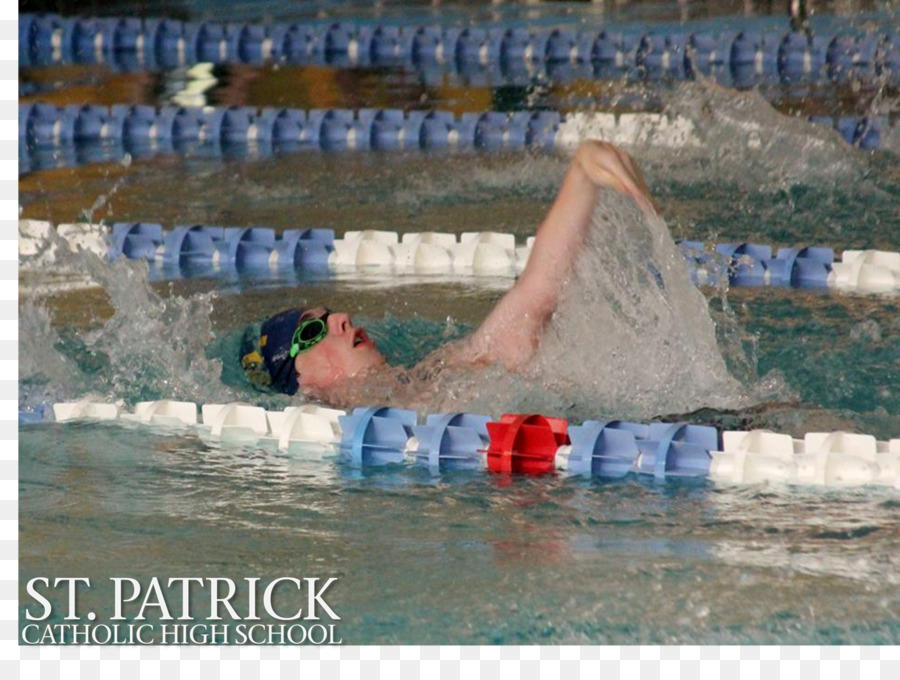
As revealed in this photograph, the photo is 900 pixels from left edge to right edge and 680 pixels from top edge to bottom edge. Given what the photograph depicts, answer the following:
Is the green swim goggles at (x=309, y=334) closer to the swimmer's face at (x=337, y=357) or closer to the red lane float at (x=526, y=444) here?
the swimmer's face at (x=337, y=357)

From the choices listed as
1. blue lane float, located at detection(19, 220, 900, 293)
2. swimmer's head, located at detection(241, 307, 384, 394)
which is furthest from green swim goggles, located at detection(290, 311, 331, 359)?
blue lane float, located at detection(19, 220, 900, 293)

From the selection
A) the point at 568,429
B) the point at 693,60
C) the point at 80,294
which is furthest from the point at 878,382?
the point at 693,60

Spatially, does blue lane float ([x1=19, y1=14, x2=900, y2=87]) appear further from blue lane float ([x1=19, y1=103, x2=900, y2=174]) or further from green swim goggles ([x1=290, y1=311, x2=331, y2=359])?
green swim goggles ([x1=290, y1=311, x2=331, y2=359])

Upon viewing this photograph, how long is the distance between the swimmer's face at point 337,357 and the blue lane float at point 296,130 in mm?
2849

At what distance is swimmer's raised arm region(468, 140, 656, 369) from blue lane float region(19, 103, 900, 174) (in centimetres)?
276

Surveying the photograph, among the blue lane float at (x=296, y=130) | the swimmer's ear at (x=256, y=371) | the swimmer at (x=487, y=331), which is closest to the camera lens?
the swimmer at (x=487, y=331)

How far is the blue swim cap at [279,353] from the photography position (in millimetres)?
3438

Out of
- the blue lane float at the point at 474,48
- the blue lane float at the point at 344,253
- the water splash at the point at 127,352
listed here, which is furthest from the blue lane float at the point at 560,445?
the blue lane float at the point at 474,48

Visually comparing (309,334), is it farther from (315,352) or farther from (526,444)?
(526,444)

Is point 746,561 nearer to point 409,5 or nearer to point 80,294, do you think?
point 80,294

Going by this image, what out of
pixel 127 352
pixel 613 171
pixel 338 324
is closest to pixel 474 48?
pixel 127 352

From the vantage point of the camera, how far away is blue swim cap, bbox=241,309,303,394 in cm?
344

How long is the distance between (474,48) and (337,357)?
210 inches

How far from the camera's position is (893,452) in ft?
9.35
